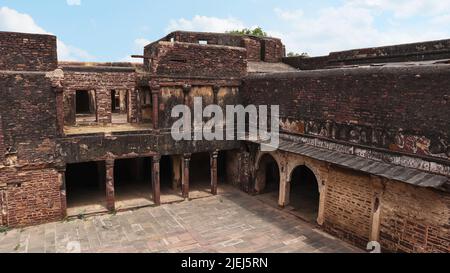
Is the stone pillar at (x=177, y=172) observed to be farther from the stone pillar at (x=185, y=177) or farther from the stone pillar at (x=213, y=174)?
the stone pillar at (x=213, y=174)

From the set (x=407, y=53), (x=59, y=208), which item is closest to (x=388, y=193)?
(x=407, y=53)

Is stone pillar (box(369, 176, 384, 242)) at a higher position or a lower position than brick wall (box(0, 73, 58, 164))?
lower

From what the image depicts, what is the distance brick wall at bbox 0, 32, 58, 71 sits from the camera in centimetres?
1137

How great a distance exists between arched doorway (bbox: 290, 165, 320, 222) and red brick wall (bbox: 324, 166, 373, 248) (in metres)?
1.32

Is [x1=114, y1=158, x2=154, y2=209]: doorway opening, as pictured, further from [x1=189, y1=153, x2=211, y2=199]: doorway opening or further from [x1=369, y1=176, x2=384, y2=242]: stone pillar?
[x1=369, y1=176, x2=384, y2=242]: stone pillar

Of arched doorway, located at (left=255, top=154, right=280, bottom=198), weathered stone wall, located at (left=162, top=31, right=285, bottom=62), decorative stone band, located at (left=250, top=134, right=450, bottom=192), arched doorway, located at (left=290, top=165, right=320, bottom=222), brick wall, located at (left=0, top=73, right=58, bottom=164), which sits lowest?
arched doorway, located at (left=290, top=165, right=320, bottom=222)

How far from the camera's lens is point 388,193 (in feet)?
28.9

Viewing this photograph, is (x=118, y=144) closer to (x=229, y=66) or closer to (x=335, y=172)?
(x=229, y=66)

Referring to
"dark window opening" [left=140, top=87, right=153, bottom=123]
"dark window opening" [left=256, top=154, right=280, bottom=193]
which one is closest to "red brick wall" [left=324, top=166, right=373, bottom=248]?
"dark window opening" [left=256, top=154, right=280, bottom=193]

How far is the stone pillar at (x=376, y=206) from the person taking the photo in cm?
896

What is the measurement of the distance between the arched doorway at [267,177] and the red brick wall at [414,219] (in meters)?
5.68

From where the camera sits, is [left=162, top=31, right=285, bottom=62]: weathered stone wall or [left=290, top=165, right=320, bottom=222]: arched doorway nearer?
[left=290, top=165, right=320, bottom=222]: arched doorway

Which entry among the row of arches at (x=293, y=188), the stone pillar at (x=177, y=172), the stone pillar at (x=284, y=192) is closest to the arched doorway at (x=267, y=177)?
the row of arches at (x=293, y=188)
